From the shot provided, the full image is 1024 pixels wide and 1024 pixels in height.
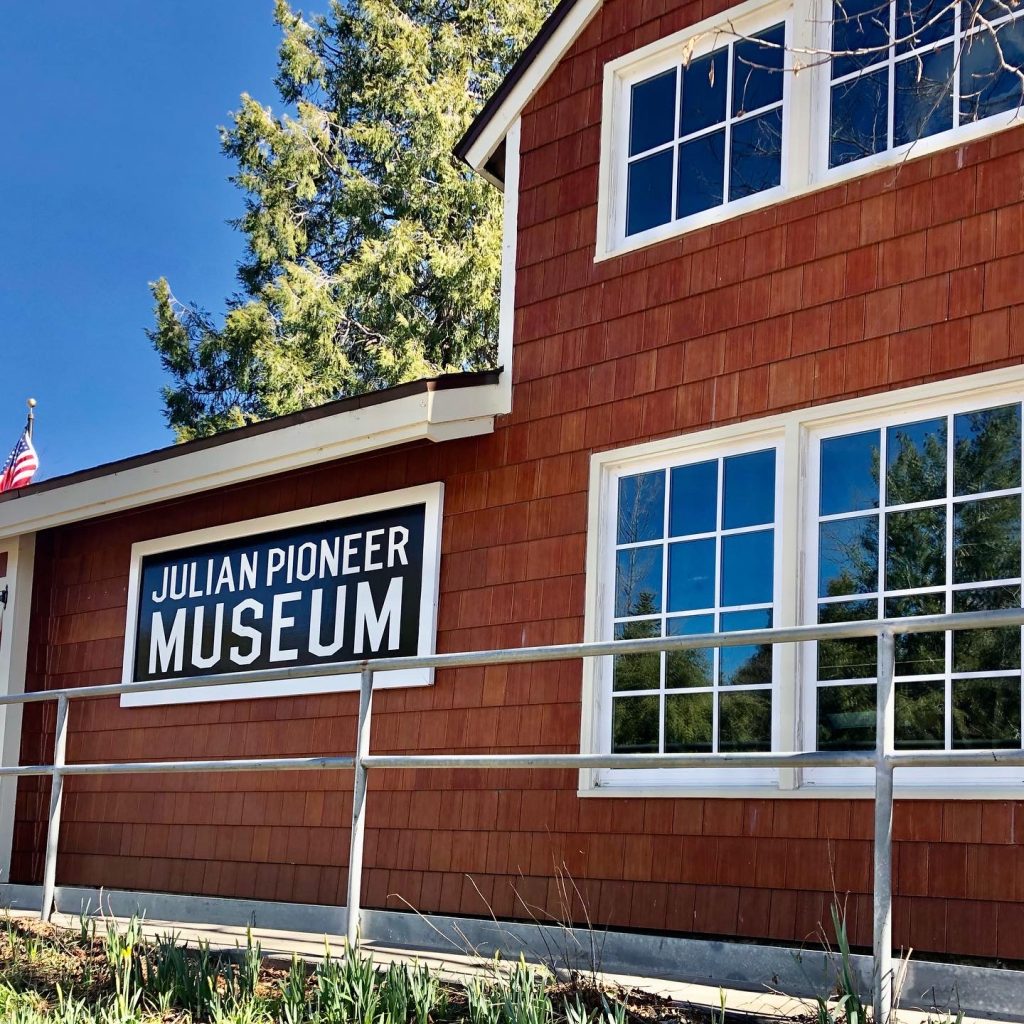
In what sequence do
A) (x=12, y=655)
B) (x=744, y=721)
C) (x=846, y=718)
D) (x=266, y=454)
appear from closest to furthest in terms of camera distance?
(x=846, y=718) → (x=744, y=721) → (x=266, y=454) → (x=12, y=655)

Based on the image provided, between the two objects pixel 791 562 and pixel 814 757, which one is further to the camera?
pixel 791 562

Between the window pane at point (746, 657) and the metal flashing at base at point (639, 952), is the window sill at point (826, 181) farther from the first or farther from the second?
the metal flashing at base at point (639, 952)

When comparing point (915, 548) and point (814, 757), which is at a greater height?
point (915, 548)

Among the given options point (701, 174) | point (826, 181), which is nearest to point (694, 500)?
point (826, 181)

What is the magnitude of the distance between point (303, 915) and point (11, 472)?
11.1 m

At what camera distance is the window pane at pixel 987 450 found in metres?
6.64

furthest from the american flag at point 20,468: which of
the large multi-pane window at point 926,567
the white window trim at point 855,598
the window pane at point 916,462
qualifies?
the window pane at point 916,462

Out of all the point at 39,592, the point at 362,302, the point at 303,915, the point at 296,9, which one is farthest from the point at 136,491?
the point at 296,9

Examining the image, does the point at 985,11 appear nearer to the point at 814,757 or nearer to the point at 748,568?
the point at 748,568

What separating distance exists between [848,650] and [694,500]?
1.24 m

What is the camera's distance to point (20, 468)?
1719cm

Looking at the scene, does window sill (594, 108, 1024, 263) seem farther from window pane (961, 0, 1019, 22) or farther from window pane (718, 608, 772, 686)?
window pane (718, 608, 772, 686)

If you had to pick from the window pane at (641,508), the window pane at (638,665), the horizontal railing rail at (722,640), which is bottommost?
the horizontal railing rail at (722,640)

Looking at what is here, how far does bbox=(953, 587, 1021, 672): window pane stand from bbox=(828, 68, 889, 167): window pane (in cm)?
238
